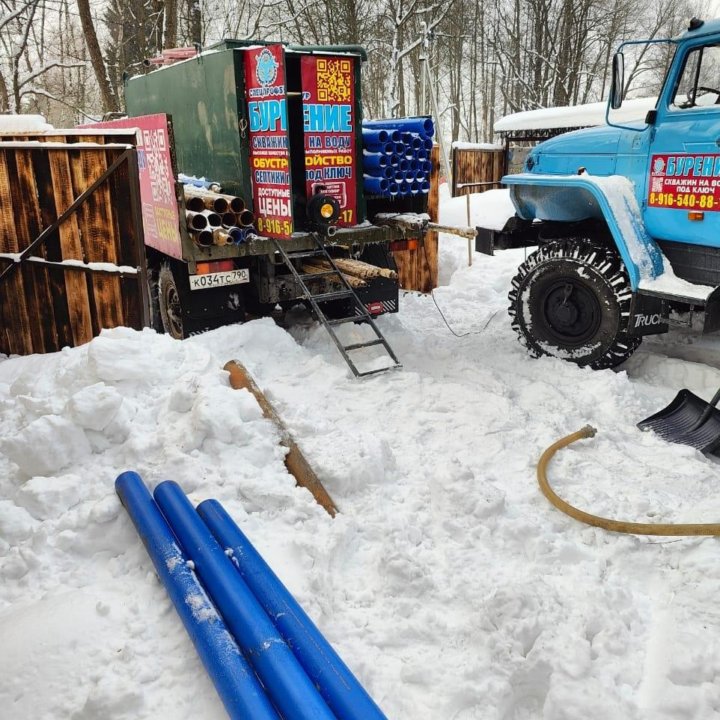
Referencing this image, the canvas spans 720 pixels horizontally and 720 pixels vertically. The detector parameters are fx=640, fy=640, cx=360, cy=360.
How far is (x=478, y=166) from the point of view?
18.5m

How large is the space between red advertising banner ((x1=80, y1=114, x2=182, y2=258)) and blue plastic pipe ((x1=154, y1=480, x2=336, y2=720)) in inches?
130

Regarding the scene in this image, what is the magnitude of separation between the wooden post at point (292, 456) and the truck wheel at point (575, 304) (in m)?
2.94

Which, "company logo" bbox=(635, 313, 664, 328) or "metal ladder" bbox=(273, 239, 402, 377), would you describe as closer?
"company logo" bbox=(635, 313, 664, 328)

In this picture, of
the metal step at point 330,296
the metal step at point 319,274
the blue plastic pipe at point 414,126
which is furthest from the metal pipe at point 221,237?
the blue plastic pipe at point 414,126

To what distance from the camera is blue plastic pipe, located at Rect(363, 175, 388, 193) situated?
20.4 ft

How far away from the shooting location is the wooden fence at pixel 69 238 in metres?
5.45

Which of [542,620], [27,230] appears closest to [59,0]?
[27,230]

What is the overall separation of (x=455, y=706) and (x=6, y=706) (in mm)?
1532

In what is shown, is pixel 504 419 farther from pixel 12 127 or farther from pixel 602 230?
pixel 12 127

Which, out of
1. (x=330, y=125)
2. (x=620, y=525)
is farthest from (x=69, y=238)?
(x=620, y=525)

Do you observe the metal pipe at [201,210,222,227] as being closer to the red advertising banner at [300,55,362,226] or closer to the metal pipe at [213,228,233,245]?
the metal pipe at [213,228,233,245]

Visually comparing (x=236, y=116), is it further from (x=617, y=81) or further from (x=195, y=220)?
(x=617, y=81)

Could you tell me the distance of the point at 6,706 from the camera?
213cm

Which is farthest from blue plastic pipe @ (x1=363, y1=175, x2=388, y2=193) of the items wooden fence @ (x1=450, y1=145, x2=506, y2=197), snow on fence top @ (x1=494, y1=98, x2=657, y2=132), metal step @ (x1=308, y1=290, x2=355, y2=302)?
snow on fence top @ (x1=494, y1=98, x2=657, y2=132)
